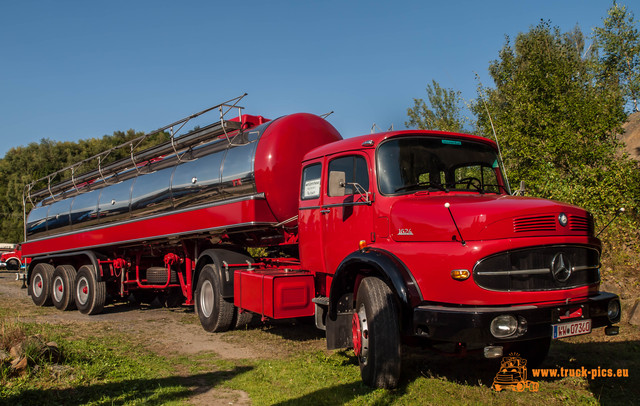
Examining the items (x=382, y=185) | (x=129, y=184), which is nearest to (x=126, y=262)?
(x=129, y=184)

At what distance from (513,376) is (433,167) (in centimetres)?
246

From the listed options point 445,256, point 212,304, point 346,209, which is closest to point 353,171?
point 346,209

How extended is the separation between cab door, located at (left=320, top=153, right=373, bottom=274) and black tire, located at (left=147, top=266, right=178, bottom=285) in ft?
20.6

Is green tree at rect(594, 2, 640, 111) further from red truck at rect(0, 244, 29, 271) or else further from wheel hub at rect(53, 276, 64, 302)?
red truck at rect(0, 244, 29, 271)

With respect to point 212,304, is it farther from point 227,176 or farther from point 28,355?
point 28,355

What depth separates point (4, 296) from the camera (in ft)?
57.5

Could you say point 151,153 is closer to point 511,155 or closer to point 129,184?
point 129,184

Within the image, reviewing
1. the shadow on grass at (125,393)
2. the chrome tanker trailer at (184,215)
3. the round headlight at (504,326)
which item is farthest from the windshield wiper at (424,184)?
the shadow on grass at (125,393)

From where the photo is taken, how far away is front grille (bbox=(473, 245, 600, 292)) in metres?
4.53

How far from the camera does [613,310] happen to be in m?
5.04

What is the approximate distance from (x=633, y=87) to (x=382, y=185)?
31.0 m

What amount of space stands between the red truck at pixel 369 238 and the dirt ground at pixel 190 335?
22.9 inches

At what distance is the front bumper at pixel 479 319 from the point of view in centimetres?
439

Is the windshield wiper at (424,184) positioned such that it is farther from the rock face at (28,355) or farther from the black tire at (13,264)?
the black tire at (13,264)
